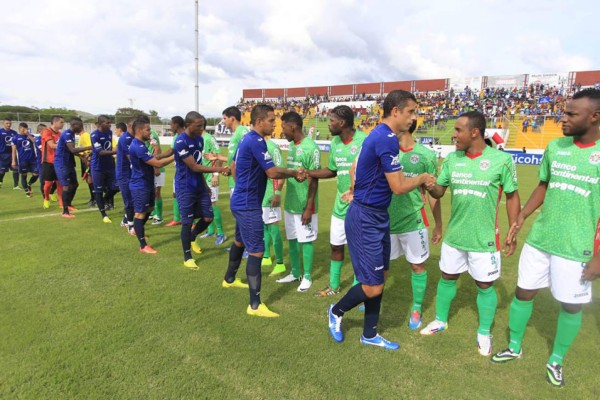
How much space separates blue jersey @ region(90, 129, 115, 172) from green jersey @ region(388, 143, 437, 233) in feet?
24.1

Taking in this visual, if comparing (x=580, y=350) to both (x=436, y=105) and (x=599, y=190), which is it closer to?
(x=599, y=190)

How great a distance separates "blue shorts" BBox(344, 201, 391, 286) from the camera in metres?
3.42

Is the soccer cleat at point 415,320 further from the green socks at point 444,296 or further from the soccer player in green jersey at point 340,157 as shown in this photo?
the soccer player in green jersey at point 340,157

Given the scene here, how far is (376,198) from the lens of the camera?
3.38 meters

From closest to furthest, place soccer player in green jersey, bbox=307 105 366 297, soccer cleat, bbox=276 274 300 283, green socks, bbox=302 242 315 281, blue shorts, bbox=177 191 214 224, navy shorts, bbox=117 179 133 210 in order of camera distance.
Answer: soccer player in green jersey, bbox=307 105 366 297, green socks, bbox=302 242 315 281, soccer cleat, bbox=276 274 300 283, blue shorts, bbox=177 191 214 224, navy shorts, bbox=117 179 133 210

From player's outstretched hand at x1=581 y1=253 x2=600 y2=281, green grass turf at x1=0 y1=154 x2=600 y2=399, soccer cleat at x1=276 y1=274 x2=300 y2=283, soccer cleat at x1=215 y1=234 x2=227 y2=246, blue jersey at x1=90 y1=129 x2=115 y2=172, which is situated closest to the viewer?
player's outstretched hand at x1=581 y1=253 x2=600 y2=281

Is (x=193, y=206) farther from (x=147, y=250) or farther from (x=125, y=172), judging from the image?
(x=125, y=172)

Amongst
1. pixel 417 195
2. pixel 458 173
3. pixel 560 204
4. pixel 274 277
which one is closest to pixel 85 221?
pixel 274 277

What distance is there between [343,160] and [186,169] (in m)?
2.69

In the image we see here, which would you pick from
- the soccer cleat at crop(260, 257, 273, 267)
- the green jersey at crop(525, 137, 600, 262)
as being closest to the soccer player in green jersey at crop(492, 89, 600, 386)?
the green jersey at crop(525, 137, 600, 262)

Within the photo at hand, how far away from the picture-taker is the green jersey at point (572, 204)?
2.92 meters

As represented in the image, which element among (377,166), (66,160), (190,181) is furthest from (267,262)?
(66,160)

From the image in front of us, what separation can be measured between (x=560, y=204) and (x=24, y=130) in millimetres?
14801

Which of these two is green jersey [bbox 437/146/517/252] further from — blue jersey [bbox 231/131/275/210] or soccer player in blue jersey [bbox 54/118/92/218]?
soccer player in blue jersey [bbox 54/118/92/218]
